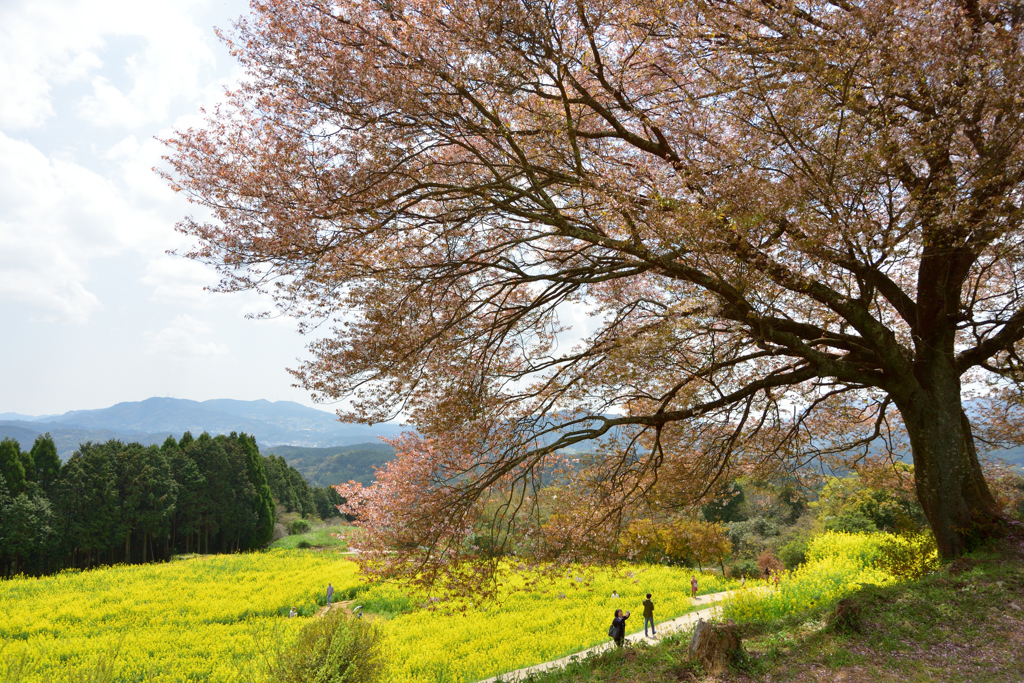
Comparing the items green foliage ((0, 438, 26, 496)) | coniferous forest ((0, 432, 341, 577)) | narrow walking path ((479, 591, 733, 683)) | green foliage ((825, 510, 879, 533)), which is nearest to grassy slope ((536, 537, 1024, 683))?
narrow walking path ((479, 591, 733, 683))

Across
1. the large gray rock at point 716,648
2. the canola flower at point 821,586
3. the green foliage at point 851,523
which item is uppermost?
the large gray rock at point 716,648

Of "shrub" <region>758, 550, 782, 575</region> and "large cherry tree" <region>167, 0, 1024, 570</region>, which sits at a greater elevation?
"large cherry tree" <region>167, 0, 1024, 570</region>

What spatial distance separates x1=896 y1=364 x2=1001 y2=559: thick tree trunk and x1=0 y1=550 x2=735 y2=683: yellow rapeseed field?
14.8 feet

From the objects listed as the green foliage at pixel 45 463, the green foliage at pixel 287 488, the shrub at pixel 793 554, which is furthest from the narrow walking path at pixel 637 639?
the green foliage at pixel 287 488

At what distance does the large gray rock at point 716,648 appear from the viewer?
17.7 feet

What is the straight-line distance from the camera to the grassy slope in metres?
4.67

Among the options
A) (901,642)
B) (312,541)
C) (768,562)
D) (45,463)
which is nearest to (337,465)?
(312,541)

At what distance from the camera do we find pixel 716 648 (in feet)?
18.1

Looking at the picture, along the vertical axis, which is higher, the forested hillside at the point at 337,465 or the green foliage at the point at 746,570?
the green foliage at the point at 746,570

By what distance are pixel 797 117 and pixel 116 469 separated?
1508 inches

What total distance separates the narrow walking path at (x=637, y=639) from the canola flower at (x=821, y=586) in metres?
0.65

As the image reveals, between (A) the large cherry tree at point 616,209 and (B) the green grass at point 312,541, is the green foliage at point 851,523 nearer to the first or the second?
(A) the large cherry tree at point 616,209

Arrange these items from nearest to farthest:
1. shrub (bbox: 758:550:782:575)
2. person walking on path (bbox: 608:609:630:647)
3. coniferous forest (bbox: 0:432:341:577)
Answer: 1. person walking on path (bbox: 608:609:630:647)
2. shrub (bbox: 758:550:782:575)
3. coniferous forest (bbox: 0:432:341:577)

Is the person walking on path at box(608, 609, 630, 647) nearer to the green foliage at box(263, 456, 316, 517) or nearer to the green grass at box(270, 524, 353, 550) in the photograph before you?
the green grass at box(270, 524, 353, 550)
